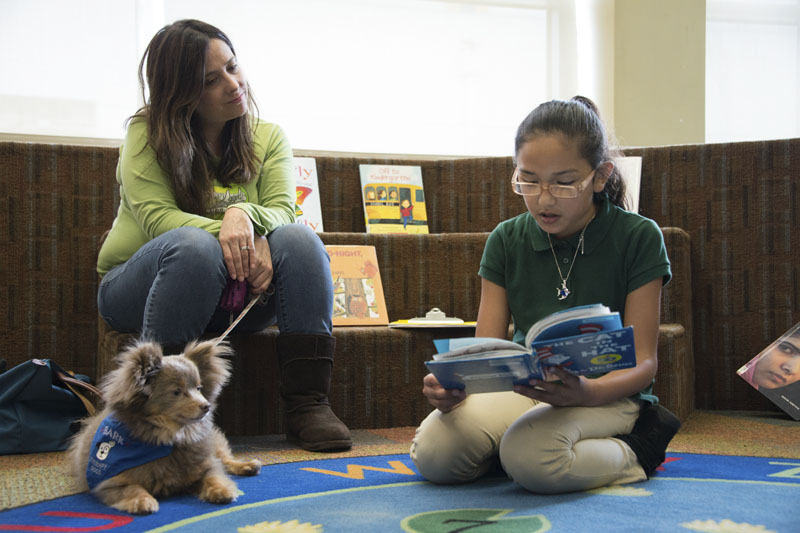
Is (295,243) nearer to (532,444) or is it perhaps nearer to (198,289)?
(198,289)

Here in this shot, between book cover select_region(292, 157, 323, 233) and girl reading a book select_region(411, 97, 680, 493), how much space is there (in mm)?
1140

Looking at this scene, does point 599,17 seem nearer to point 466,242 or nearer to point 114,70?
point 466,242

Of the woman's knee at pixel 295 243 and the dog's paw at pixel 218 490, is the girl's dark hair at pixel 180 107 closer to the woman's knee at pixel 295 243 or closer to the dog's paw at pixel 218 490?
the woman's knee at pixel 295 243

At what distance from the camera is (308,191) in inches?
97.3

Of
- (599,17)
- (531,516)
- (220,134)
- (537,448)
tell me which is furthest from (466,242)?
(599,17)

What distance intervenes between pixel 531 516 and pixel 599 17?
2.58 meters

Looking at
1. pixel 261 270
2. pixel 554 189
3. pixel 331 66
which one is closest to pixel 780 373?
pixel 554 189

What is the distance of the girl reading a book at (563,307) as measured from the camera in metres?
1.20

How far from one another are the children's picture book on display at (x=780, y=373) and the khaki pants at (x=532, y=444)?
883 millimetres

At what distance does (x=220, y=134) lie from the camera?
71.7 inches

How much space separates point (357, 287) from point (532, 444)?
1053 millimetres

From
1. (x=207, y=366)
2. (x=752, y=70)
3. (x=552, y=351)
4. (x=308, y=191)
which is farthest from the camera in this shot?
(x=752, y=70)

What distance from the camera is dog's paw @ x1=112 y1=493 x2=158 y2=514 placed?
112 centimetres

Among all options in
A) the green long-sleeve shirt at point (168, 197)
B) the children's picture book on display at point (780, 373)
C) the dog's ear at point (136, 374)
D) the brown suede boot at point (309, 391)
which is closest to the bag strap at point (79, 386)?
the green long-sleeve shirt at point (168, 197)
